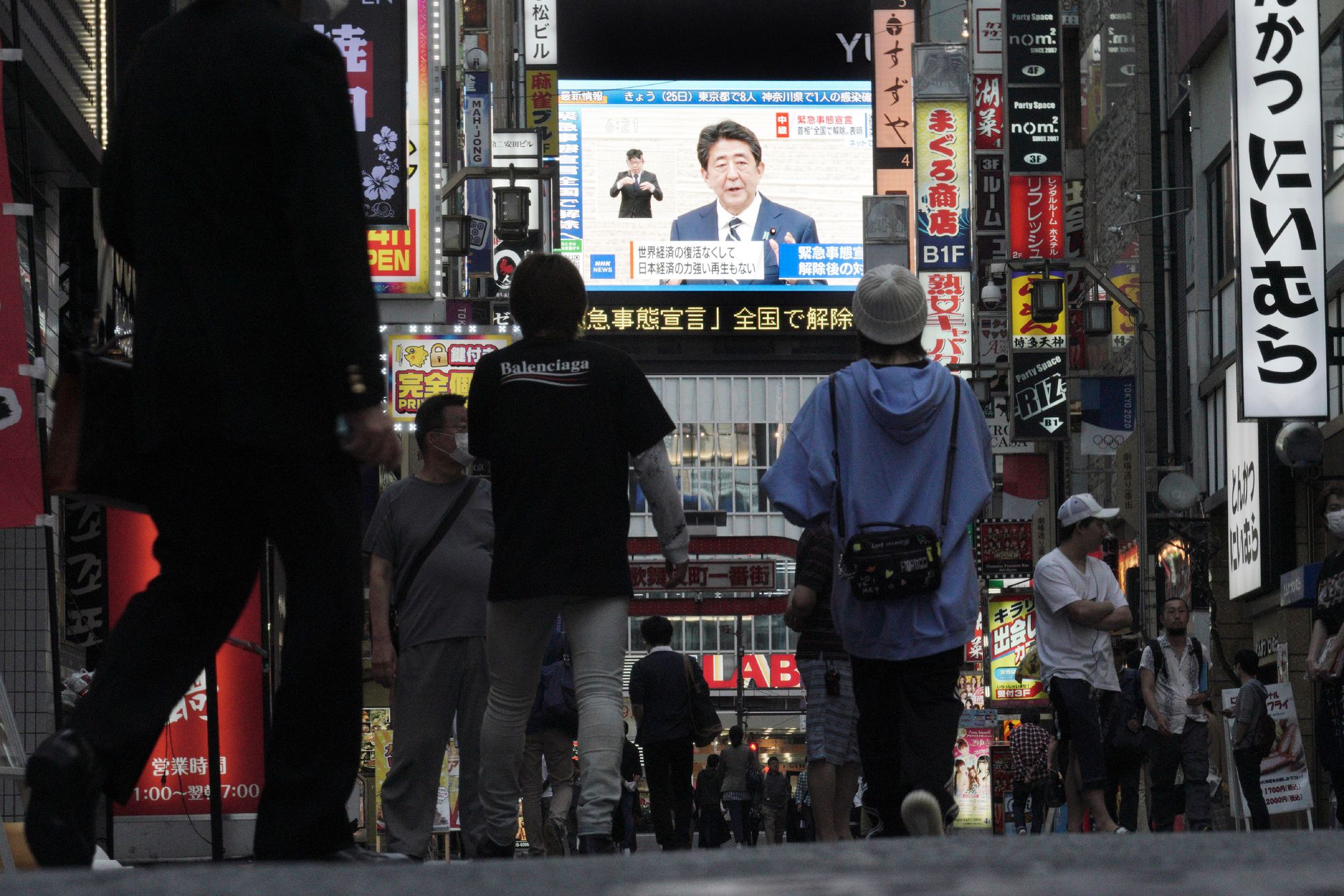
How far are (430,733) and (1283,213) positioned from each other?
12.5m

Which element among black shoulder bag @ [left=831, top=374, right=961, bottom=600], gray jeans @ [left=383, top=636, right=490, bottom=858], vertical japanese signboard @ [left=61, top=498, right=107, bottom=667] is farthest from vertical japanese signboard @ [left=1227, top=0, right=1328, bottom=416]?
black shoulder bag @ [left=831, top=374, right=961, bottom=600]

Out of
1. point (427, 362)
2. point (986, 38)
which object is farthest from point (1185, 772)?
point (986, 38)

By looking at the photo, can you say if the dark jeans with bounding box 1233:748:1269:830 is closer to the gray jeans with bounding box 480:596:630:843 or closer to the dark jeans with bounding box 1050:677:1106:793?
the dark jeans with bounding box 1050:677:1106:793

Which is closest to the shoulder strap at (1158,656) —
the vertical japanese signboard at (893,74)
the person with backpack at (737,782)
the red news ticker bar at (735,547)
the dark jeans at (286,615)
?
the dark jeans at (286,615)

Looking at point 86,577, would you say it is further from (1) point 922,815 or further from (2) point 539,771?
(1) point 922,815

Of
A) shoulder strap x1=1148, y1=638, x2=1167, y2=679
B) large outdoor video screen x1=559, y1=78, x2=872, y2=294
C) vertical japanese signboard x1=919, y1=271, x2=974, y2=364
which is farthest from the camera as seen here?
large outdoor video screen x1=559, y1=78, x2=872, y2=294

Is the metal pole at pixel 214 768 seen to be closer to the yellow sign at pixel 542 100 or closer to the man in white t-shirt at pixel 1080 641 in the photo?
the man in white t-shirt at pixel 1080 641

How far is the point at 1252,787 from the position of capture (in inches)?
474

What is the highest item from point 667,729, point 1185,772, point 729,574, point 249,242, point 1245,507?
point 249,242

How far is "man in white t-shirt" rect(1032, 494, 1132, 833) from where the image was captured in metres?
8.72

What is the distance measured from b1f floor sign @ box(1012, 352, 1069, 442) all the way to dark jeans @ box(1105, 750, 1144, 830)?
15.0 m

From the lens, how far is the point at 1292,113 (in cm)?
1683

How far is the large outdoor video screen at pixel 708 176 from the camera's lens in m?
61.1

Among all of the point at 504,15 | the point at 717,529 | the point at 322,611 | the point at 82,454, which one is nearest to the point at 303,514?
the point at 322,611
